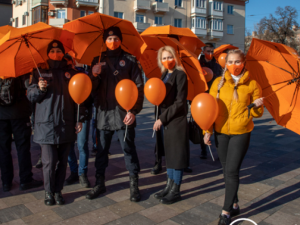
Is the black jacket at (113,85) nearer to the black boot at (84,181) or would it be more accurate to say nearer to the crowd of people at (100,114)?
the crowd of people at (100,114)

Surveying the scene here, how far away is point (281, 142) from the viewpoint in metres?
7.53

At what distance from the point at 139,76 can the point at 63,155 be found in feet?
4.94

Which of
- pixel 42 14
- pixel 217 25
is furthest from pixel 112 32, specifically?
pixel 217 25

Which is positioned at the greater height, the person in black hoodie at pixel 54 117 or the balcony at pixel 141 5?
the balcony at pixel 141 5

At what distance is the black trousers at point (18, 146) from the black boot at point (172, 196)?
2118mm

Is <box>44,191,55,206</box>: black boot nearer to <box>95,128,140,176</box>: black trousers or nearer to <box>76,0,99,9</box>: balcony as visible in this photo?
<box>95,128,140,176</box>: black trousers

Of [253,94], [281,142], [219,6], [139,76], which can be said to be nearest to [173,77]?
[139,76]

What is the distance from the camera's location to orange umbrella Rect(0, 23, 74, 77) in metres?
3.63

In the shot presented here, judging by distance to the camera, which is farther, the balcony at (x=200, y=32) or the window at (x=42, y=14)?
the balcony at (x=200, y=32)

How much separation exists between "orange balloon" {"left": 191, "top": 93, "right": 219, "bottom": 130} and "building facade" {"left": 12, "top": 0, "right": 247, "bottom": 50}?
108 ft

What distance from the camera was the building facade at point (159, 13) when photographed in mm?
34844

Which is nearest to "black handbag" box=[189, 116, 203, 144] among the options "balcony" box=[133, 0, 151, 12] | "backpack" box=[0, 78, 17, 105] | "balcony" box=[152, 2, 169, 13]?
"backpack" box=[0, 78, 17, 105]

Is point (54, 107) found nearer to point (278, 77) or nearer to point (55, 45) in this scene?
point (55, 45)

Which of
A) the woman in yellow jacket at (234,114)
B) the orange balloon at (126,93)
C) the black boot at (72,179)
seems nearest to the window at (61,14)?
the black boot at (72,179)
